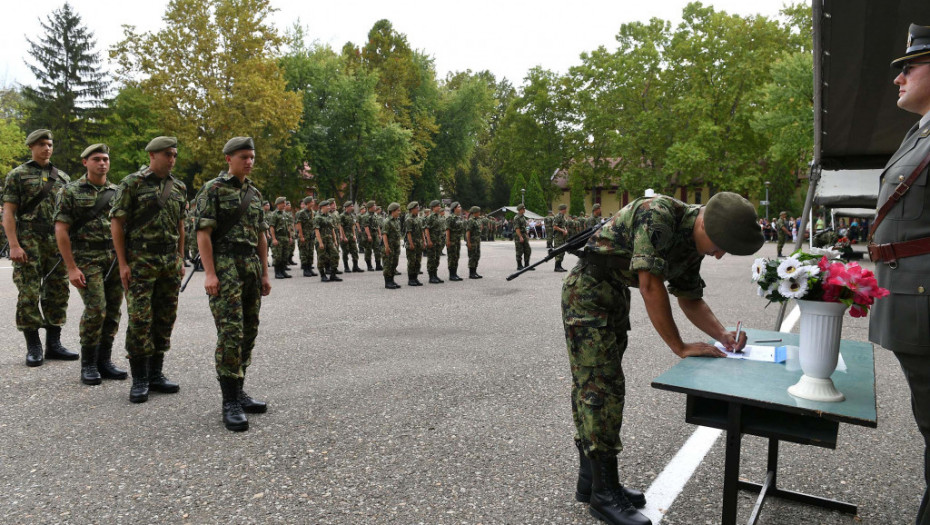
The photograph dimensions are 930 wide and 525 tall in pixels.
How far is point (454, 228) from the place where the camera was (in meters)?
15.7

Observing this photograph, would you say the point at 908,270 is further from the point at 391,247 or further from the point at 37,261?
the point at 391,247

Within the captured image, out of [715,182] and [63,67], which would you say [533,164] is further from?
[63,67]

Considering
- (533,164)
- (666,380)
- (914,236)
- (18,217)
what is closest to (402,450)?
(666,380)

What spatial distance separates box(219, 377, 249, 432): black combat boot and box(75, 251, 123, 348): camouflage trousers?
1746 mm

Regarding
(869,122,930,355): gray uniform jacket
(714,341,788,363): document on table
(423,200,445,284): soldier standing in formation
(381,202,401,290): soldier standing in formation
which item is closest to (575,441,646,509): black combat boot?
(714,341,788,363): document on table

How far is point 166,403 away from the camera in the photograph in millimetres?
4715

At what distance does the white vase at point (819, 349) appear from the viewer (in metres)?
2.31

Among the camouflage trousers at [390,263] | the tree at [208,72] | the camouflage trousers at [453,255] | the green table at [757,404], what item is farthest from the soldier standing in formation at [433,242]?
the tree at [208,72]

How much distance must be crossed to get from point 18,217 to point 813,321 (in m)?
6.66

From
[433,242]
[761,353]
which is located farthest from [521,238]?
[761,353]

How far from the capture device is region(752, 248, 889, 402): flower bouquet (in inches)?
92.2

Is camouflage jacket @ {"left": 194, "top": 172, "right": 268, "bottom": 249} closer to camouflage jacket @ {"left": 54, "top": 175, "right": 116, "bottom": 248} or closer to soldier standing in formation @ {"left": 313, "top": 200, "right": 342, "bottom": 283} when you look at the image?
camouflage jacket @ {"left": 54, "top": 175, "right": 116, "bottom": 248}

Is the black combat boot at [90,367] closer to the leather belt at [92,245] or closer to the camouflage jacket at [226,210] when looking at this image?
the leather belt at [92,245]

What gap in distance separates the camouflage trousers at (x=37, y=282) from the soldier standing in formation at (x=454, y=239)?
373 inches
